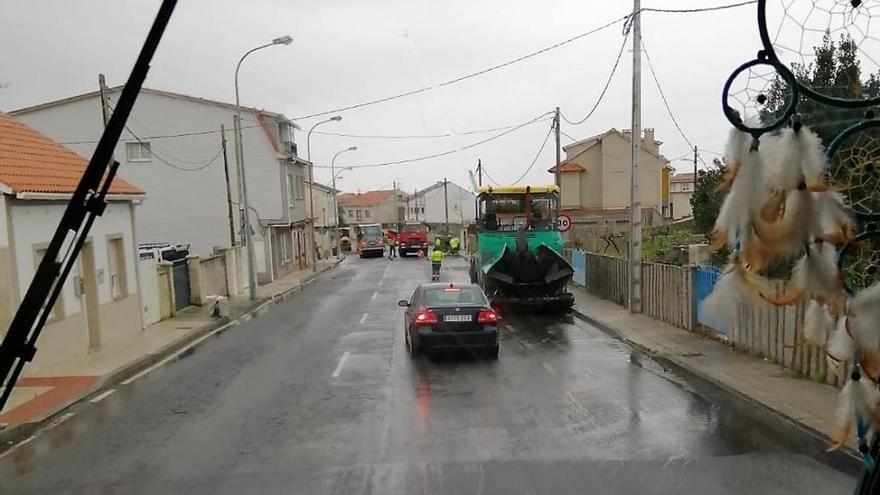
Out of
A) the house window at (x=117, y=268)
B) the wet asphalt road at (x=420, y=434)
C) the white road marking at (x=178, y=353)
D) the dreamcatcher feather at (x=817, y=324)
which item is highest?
the dreamcatcher feather at (x=817, y=324)

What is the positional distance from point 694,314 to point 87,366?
11918mm

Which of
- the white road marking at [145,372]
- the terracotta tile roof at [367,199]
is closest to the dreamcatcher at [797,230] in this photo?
the white road marking at [145,372]

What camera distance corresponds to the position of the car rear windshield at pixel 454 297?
13.1 meters

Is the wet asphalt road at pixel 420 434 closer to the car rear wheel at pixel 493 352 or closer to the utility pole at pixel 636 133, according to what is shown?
the car rear wheel at pixel 493 352

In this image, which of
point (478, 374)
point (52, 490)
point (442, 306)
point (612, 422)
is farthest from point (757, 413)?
point (52, 490)

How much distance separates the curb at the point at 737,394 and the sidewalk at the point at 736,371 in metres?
0.02

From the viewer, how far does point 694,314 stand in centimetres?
1470

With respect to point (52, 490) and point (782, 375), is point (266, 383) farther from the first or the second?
point (782, 375)

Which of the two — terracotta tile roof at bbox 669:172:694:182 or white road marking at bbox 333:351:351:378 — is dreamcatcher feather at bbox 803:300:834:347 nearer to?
white road marking at bbox 333:351:351:378

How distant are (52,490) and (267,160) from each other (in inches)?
1239

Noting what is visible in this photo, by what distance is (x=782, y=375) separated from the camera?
10.4 m

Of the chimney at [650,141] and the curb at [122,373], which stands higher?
the chimney at [650,141]

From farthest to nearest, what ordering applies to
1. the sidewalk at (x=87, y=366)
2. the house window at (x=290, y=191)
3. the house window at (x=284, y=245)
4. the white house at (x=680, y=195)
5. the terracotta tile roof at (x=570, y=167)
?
the white house at (x=680, y=195) → the terracotta tile roof at (x=570, y=167) → the house window at (x=284, y=245) → the house window at (x=290, y=191) → the sidewalk at (x=87, y=366)

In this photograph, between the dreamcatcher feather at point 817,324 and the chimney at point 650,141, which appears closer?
the dreamcatcher feather at point 817,324
